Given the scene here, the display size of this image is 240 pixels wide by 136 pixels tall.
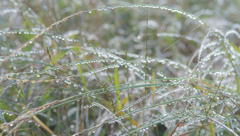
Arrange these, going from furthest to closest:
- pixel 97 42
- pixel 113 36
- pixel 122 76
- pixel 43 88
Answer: pixel 113 36, pixel 97 42, pixel 122 76, pixel 43 88

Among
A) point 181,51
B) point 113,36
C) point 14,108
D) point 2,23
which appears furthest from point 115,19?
point 14,108

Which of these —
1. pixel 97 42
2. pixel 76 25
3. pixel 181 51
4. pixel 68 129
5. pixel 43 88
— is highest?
pixel 76 25

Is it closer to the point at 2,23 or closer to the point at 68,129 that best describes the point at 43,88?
the point at 68,129

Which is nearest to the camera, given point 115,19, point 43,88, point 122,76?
point 43,88

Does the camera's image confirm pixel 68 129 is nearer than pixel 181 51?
Yes

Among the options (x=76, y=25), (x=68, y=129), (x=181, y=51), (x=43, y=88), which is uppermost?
(x=76, y=25)

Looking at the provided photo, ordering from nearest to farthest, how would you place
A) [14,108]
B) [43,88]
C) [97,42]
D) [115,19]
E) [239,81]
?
[239,81]
[14,108]
[43,88]
[97,42]
[115,19]

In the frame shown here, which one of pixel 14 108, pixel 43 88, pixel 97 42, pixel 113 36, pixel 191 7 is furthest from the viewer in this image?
pixel 191 7

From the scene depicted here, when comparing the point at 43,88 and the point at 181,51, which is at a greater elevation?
the point at 181,51

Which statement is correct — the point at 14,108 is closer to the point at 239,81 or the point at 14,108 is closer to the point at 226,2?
the point at 239,81

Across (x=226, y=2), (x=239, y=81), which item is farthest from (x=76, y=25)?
(x=226, y=2)
